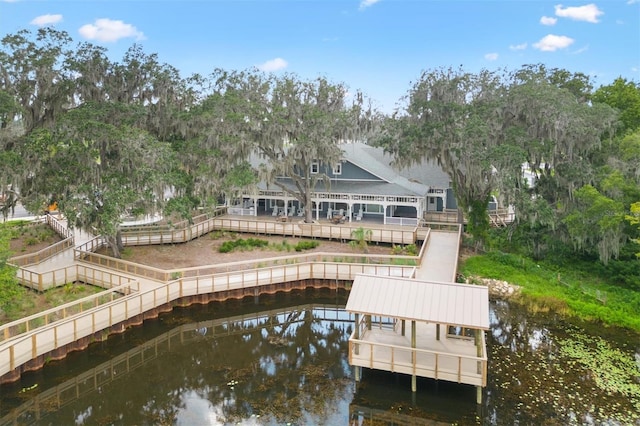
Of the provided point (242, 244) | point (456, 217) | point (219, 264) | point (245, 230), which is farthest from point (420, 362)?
point (456, 217)

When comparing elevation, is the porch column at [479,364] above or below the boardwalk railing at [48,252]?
below

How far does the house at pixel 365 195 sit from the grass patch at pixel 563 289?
6.79 metres

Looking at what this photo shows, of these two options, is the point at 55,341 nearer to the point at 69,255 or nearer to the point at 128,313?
the point at 128,313

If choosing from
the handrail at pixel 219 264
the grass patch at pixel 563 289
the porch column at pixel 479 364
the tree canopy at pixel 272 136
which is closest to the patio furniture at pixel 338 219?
the tree canopy at pixel 272 136

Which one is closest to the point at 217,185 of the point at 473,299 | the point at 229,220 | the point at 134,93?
the point at 229,220

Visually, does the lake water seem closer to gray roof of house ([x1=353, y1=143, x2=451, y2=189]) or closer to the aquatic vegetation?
the aquatic vegetation

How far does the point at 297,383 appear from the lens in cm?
1221

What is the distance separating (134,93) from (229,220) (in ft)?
29.2

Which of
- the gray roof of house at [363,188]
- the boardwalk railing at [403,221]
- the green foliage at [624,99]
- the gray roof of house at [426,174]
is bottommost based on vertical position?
the boardwalk railing at [403,221]

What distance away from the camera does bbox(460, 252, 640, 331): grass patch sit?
1708cm

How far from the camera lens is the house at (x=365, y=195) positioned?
94.6 feet

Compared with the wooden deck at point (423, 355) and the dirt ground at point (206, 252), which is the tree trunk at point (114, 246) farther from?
the wooden deck at point (423, 355)

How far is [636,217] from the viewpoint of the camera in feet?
56.7

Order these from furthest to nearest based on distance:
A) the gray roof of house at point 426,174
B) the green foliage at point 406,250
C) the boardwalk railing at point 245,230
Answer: the gray roof of house at point 426,174, the boardwalk railing at point 245,230, the green foliage at point 406,250
